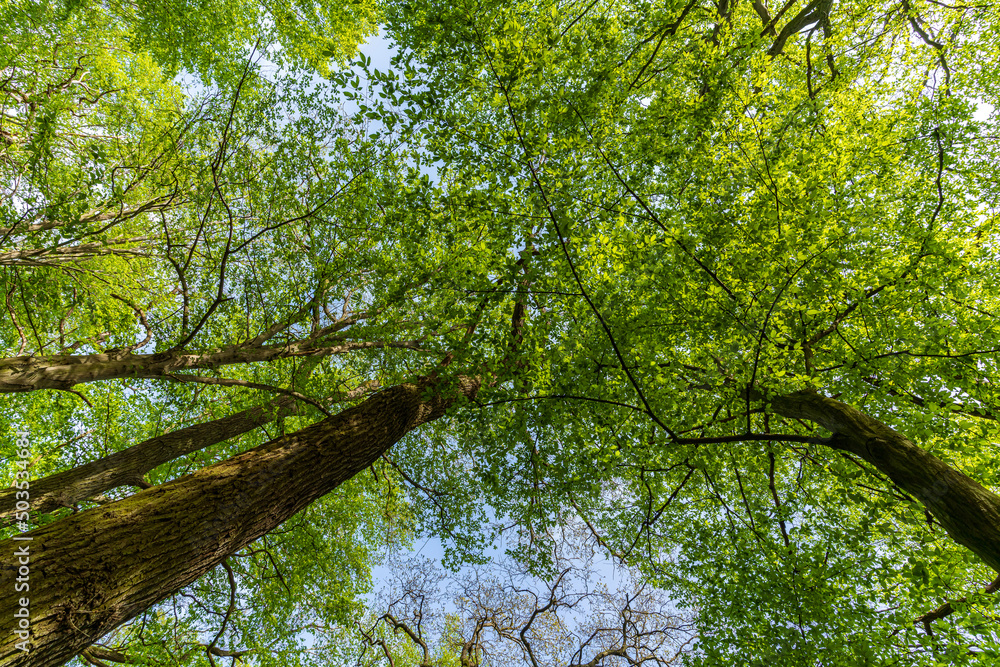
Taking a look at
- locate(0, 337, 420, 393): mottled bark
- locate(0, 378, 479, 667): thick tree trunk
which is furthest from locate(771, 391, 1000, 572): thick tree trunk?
locate(0, 337, 420, 393): mottled bark

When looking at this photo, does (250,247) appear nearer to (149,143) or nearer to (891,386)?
(149,143)

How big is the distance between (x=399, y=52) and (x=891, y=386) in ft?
20.0

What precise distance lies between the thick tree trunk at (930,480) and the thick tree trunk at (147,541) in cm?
486

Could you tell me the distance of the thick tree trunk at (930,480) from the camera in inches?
110

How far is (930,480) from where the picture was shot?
303 cm

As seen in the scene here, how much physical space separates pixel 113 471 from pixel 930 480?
315 inches

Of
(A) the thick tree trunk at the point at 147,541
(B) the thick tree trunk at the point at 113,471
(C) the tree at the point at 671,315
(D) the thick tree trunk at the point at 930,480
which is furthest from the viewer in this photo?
(B) the thick tree trunk at the point at 113,471

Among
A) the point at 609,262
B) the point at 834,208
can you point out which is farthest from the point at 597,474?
the point at 834,208

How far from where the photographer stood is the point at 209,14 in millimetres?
8234

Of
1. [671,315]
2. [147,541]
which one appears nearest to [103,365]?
[147,541]

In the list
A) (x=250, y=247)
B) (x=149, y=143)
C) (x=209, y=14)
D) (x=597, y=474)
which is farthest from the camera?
(x=209, y=14)

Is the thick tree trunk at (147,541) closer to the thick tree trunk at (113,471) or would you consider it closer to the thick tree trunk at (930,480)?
the thick tree trunk at (113,471)

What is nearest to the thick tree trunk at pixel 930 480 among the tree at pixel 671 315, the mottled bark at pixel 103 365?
the tree at pixel 671 315

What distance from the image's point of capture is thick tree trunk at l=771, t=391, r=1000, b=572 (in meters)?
2.78
